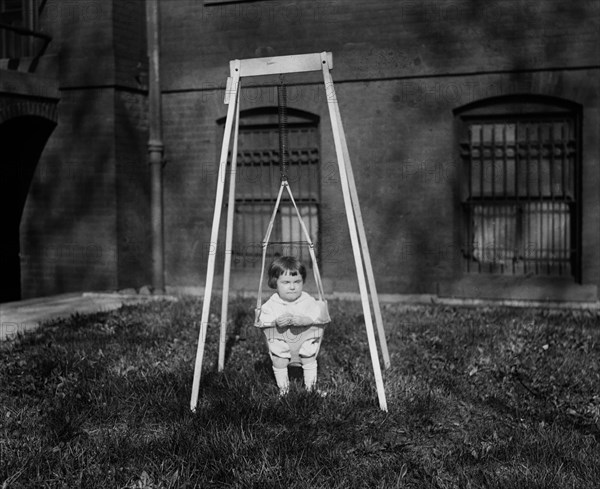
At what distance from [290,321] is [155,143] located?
19.8 ft

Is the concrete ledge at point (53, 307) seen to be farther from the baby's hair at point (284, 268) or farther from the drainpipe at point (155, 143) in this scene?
the baby's hair at point (284, 268)

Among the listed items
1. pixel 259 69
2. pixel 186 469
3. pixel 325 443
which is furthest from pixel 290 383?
pixel 259 69

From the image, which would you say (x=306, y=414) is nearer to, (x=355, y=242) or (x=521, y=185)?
(x=355, y=242)

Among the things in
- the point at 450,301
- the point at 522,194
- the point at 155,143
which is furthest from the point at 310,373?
the point at 155,143

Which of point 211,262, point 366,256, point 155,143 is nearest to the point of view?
point 211,262

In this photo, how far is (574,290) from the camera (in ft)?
30.5

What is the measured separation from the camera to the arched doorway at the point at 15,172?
10508mm

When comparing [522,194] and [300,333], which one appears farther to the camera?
[522,194]

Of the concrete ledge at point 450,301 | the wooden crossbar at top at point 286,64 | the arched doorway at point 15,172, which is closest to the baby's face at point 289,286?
the wooden crossbar at top at point 286,64

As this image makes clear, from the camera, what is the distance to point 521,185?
31.4 ft

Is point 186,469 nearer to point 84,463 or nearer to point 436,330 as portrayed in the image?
point 84,463

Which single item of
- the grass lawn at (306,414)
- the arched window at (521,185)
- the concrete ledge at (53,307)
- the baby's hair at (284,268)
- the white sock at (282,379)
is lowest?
the grass lawn at (306,414)

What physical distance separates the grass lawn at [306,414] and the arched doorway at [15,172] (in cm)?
419

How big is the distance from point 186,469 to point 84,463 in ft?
1.82
